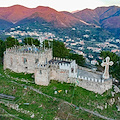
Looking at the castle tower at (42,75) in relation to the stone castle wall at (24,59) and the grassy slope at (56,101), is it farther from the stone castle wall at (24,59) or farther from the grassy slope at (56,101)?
the stone castle wall at (24,59)

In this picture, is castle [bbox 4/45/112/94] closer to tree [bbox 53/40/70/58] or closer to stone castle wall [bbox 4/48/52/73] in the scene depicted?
stone castle wall [bbox 4/48/52/73]

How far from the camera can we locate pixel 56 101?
29359 mm

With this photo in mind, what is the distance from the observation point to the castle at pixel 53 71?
3203cm

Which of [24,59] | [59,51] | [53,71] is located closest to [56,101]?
[53,71]

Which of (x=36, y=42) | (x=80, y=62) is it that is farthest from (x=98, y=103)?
(x=36, y=42)

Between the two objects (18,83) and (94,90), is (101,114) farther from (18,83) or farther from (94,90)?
(18,83)

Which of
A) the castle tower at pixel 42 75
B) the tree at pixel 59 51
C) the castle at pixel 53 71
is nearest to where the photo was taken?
the castle at pixel 53 71

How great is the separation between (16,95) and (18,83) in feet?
13.5

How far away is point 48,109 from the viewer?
27672 millimetres

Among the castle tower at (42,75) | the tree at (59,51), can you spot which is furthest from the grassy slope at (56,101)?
the tree at (59,51)

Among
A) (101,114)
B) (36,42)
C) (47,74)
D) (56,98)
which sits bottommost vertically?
(101,114)

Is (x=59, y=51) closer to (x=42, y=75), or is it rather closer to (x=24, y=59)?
(x=24, y=59)

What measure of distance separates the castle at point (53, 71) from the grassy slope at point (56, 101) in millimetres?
1354

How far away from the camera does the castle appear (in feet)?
105
